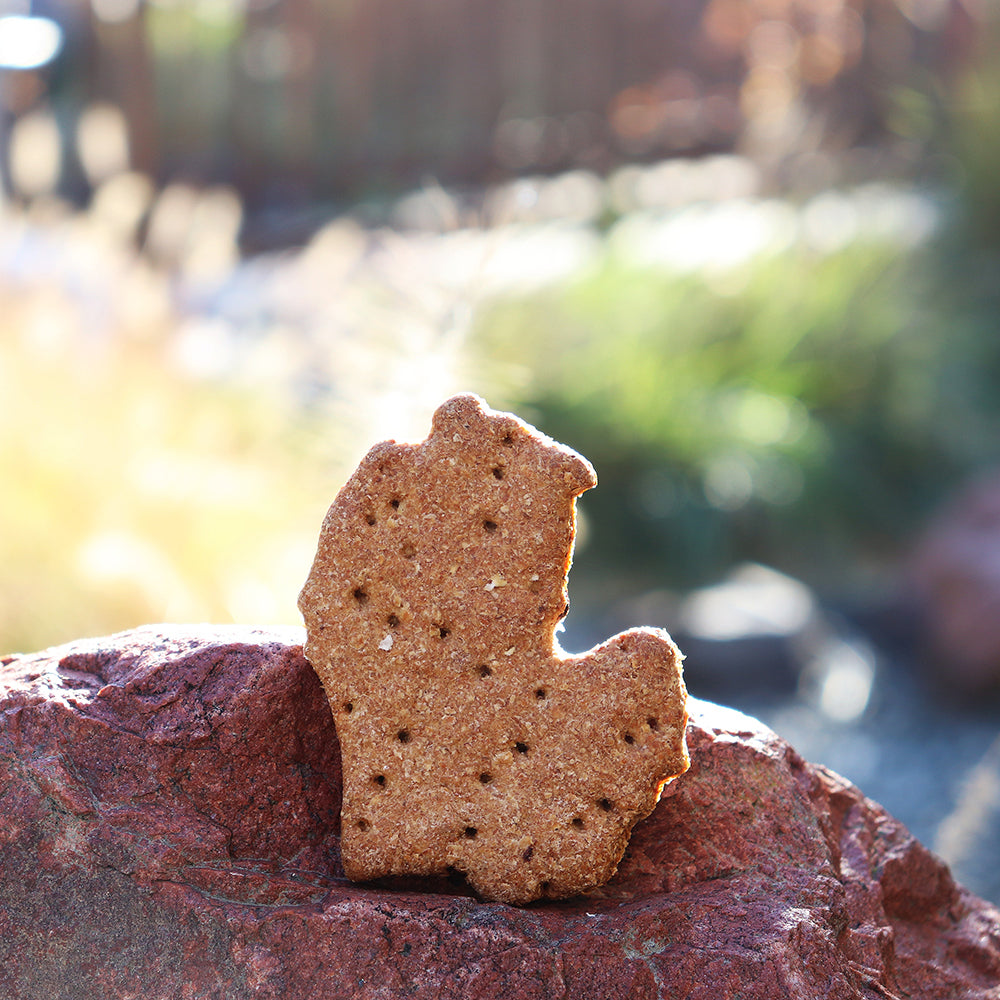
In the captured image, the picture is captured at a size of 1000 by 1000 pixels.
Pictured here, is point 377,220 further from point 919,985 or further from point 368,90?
point 919,985

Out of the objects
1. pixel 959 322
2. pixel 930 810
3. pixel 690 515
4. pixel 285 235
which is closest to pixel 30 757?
pixel 930 810

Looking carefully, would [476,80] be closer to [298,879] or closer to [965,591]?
[965,591]

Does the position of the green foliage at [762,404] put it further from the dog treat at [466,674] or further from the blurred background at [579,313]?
the dog treat at [466,674]

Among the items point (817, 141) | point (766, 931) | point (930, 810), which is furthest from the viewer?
point (817, 141)

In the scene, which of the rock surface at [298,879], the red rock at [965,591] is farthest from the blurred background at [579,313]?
the rock surface at [298,879]

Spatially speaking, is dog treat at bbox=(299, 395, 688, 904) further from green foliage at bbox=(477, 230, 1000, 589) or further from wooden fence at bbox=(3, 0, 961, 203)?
wooden fence at bbox=(3, 0, 961, 203)

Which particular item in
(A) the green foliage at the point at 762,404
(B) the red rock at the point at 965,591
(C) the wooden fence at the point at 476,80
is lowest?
(B) the red rock at the point at 965,591

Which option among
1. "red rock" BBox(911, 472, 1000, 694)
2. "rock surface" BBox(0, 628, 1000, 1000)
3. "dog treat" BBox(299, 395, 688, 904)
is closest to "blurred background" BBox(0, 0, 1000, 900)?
"red rock" BBox(911, 472, 1000, 694)

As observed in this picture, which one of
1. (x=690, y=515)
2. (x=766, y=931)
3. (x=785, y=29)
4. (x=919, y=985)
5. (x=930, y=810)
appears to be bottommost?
(x=930, y=810)
